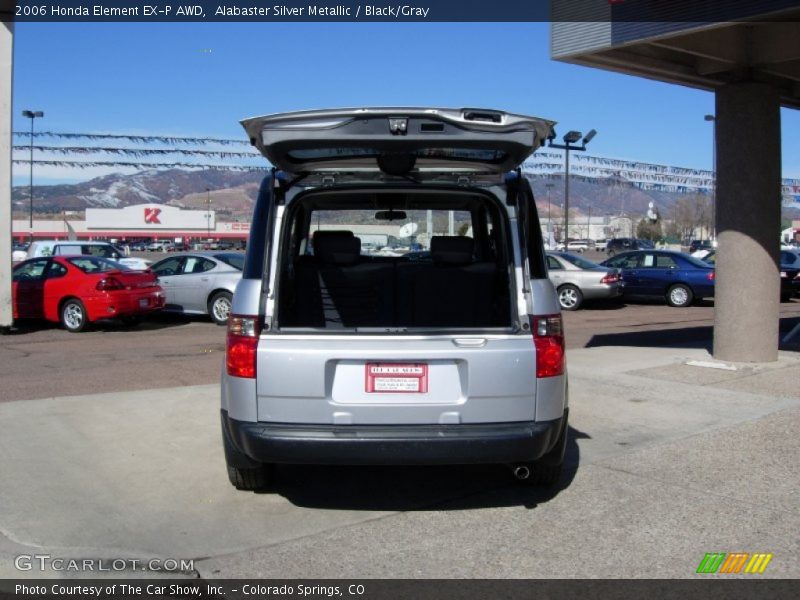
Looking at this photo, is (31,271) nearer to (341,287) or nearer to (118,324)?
(118,324)

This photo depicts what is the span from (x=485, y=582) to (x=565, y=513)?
3.69ft

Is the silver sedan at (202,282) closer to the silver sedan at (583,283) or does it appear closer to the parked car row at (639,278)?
the parked car row at (639,278)

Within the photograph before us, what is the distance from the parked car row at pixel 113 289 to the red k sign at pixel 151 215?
3445 inches

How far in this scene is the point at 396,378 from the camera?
4.61 m

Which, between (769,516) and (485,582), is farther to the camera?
(769,516)

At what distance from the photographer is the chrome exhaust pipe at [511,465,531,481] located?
537 cm

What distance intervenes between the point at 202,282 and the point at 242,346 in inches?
456

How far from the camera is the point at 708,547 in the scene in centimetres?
443

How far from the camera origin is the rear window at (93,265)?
14.7 metres

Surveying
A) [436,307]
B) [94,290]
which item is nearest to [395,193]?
[436,307]

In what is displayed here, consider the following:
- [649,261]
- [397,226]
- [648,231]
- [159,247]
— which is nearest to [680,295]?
[649,261]

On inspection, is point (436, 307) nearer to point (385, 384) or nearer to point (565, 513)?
point (385, 384)

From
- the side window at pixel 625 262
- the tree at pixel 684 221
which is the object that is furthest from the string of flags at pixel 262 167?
the side window at pixel 625 262

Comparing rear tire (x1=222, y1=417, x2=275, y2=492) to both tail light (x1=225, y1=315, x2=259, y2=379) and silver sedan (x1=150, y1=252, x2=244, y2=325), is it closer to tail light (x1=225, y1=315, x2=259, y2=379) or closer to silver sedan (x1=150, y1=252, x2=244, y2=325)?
tail light (x1=225, y1=315, x2=259, y2=379)
